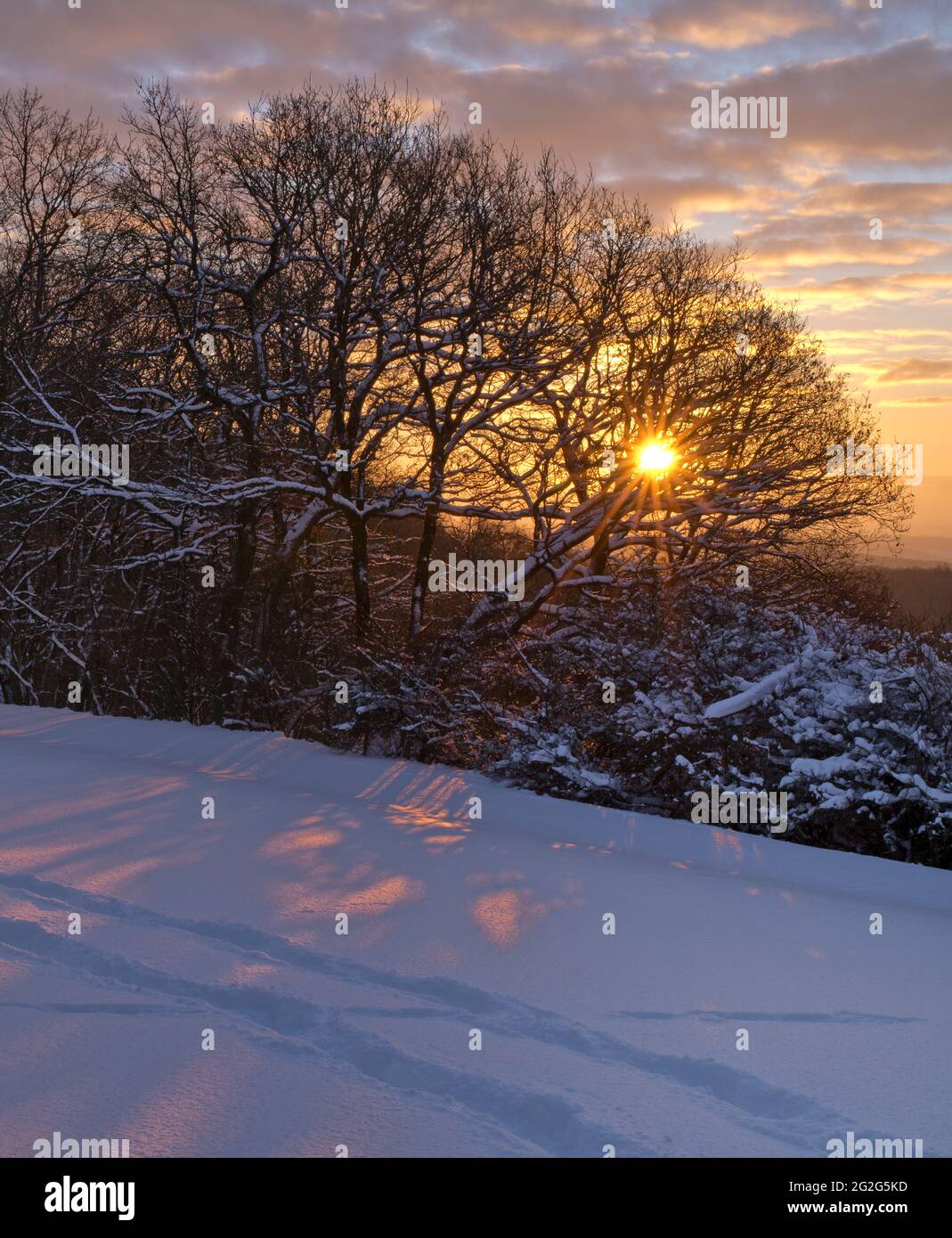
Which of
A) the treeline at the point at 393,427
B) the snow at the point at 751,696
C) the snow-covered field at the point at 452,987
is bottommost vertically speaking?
the snow-covered field at the point at 452,987

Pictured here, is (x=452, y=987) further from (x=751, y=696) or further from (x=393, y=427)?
(x=393, y=427)

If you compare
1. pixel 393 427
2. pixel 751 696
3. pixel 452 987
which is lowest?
pixel 452 987

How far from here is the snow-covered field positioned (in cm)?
371

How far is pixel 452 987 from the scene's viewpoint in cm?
493

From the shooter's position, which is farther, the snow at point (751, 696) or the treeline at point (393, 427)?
the treeline at point (393, 427)

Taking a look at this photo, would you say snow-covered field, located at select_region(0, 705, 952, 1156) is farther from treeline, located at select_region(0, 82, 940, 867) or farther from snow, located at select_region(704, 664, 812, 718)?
treeline, located at select_region(0, 82, 940, 867)

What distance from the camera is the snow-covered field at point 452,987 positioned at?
12.2 feet

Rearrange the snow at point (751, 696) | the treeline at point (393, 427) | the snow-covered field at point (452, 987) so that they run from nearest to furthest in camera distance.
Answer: the snow-covered field at point (452, 987) → the snow at point (751, 696) → the treeline at point (393, 427)

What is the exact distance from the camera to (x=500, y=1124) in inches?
145

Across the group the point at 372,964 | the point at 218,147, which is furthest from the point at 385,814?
the point at 218,147

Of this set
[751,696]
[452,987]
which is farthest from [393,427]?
→ [452,987]

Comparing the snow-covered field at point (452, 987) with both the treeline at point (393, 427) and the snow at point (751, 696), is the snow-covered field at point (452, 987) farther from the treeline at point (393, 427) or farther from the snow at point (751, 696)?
the treeline at point (393, 427)

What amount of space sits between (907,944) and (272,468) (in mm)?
13767

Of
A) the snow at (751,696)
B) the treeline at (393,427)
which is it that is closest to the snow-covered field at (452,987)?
the snow at (751,696)
